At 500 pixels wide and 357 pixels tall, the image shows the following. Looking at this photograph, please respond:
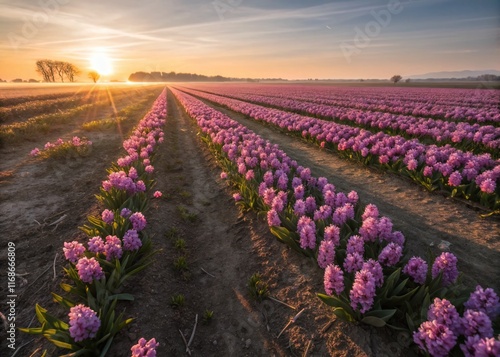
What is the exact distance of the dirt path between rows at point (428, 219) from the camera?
15.9 ft

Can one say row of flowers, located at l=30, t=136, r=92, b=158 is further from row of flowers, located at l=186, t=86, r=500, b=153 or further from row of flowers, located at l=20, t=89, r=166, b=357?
row of flowers, located at l=186, t=86, r=500, b=153

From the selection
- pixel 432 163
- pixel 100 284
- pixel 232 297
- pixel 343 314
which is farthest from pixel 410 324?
pixel 432 163

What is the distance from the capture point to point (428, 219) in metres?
6.43

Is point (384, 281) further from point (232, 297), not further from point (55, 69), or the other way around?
point (55, 69)

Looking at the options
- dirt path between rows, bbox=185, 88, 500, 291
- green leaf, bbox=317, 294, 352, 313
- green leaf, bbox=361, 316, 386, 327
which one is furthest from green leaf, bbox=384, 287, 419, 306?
dirt path between rows, bbox=185, 88, 500, 291

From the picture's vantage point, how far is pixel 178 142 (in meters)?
15.5

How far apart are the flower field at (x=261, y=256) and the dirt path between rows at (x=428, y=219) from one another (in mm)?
42

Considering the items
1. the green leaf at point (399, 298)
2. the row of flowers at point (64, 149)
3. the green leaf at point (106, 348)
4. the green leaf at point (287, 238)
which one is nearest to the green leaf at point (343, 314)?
the green leaf at point (399, 298)

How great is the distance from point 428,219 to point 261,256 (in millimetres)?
4282

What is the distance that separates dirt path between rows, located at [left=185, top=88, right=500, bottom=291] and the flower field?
42mm

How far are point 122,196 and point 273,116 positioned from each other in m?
14.3

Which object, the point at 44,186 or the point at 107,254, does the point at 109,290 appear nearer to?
the point at 107,254

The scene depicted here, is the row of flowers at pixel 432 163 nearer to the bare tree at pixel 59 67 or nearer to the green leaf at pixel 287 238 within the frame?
A: the green leaf at pixel 287 238

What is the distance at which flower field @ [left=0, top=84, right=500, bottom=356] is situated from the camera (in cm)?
328
